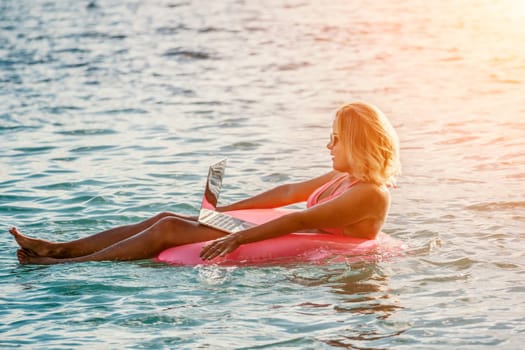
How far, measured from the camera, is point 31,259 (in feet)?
21.7

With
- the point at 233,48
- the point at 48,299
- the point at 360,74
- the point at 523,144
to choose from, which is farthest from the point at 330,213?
the point at 233,48

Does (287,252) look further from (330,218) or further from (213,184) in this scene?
(213,184)

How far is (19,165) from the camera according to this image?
1015 cm

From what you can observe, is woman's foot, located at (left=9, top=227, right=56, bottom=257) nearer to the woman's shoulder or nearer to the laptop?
the laptop

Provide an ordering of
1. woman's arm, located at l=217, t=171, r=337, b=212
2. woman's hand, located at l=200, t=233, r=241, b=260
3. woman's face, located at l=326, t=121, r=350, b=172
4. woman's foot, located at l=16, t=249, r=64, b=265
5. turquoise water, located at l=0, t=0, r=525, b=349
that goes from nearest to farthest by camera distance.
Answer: turquoise water, located at l=0, t=0, r=525, b=349 < woman's hand, located at l=200, t=233, r=241, b=260 < woman's face, located at l=326, t=121, r=350, b=172 < woman's foot, located at l=16, t=249, r=64, b=265 < woman's arm, located at l=217, t=171, r=337, b=212

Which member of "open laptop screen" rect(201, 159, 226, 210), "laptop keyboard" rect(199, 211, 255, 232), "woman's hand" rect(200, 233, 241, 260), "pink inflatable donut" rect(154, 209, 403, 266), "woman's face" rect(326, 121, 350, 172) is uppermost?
"woman's face" rect(326, 121, 350, 172)

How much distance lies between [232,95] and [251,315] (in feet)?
28.4

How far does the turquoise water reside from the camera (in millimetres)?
5547

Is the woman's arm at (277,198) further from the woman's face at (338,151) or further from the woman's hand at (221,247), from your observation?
the woman's hand at (221,247)

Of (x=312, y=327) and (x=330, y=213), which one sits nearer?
(x=312, y=327)

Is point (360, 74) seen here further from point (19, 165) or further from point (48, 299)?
point (48, 299)

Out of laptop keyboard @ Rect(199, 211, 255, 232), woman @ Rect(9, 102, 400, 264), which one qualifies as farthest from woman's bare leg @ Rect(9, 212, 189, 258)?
laptop keyboard @ Rect(199, 211, 255, 232)

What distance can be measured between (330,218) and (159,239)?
104 cm

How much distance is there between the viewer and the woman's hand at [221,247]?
6227 millimetres
